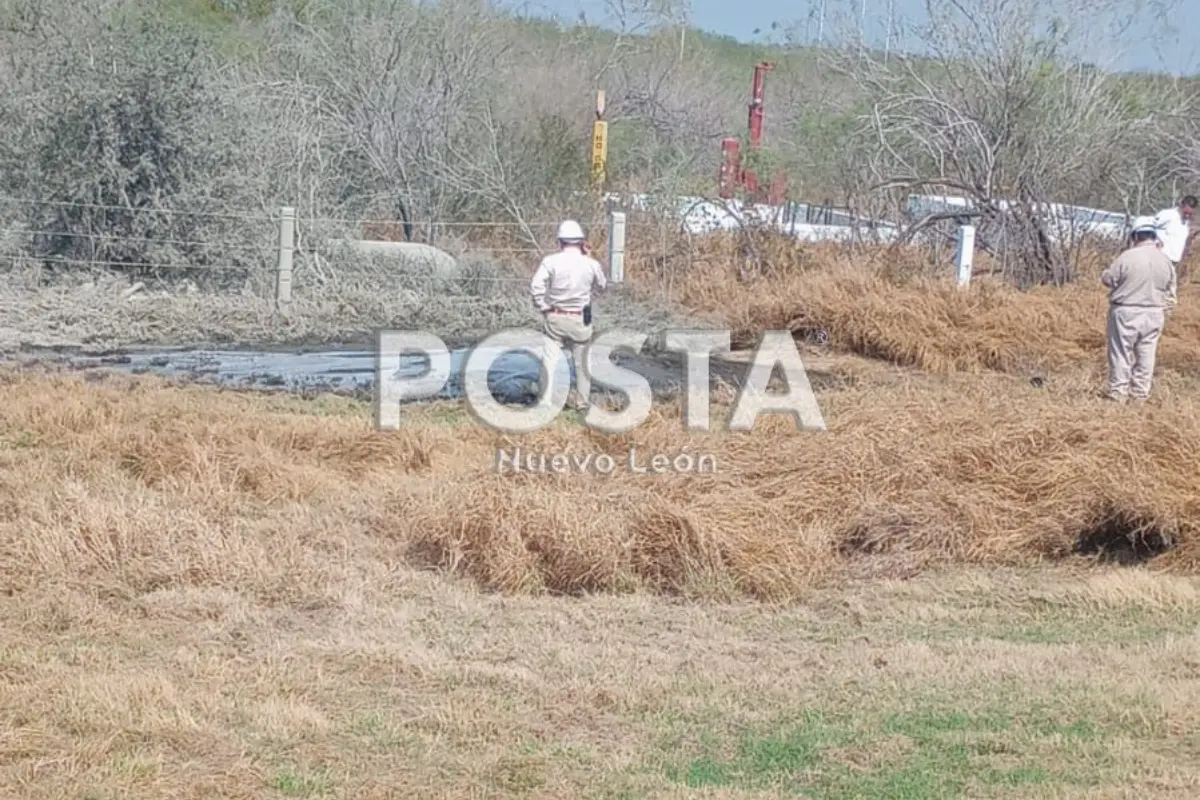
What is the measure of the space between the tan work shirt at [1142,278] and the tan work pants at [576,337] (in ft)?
14.7

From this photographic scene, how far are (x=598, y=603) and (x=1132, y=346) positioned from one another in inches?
269

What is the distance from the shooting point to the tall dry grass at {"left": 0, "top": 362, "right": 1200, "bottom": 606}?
7578mm

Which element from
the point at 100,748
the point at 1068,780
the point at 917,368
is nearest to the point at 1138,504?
the point at 1068,780

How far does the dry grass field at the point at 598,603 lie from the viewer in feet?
17.2

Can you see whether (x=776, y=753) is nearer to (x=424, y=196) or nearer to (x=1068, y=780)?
(x=1068, y=780)

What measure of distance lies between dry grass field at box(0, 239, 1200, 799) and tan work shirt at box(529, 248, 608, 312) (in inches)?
44.8

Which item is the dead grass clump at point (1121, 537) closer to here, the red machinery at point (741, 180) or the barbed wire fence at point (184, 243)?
the barbed wire fence at point (184, 243)

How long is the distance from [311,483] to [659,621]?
2.81 metres

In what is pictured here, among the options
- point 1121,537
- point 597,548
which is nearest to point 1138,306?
point 1121,537

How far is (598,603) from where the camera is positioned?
755 cm

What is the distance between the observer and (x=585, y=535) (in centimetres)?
784

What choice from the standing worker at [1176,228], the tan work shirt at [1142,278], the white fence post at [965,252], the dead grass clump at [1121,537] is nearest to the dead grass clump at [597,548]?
the dead grass clump at [1121,537]

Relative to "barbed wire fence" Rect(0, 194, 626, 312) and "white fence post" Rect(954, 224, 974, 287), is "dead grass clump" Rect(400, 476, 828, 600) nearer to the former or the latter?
"barbed wire fence" Rect(0, 194, 626, 312)

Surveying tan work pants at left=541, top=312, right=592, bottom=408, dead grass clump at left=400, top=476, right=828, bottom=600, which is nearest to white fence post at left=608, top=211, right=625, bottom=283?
tan work pants at left=541, top=312, right=592, bottom=408
